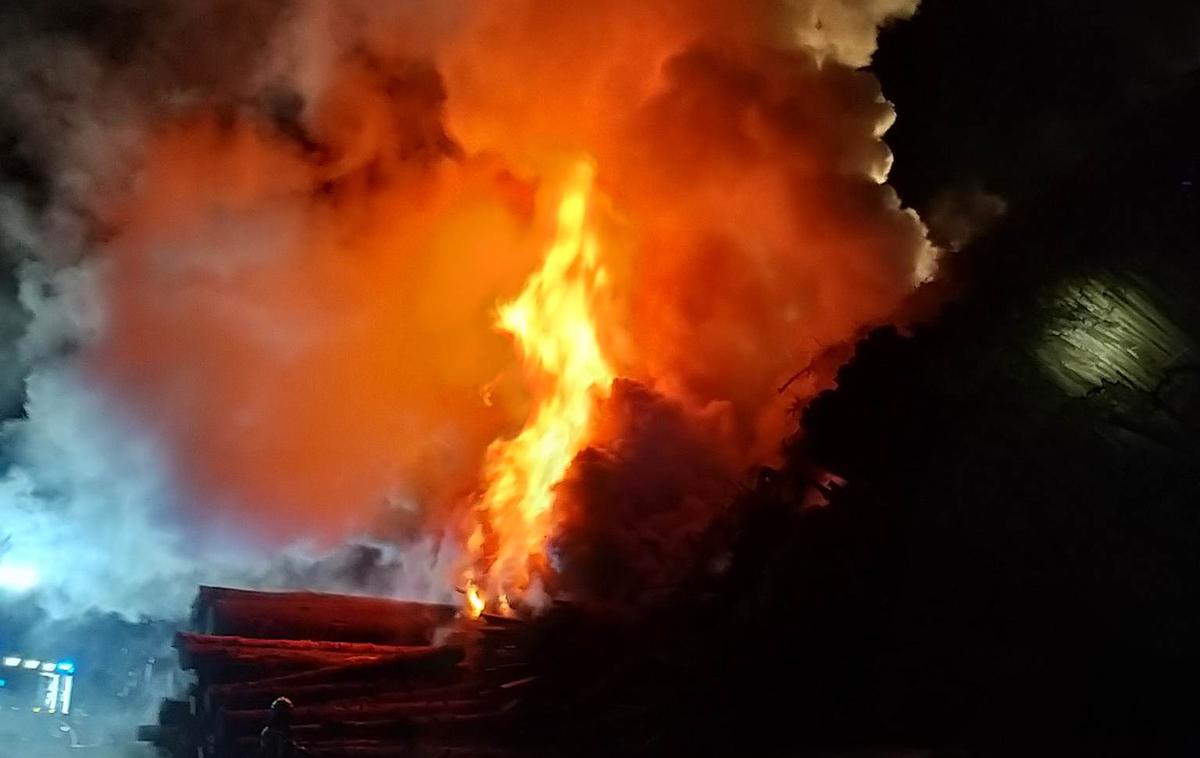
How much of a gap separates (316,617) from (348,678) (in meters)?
0.86

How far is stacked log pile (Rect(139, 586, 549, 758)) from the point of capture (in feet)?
19.4

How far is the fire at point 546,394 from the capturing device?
7.34 metres

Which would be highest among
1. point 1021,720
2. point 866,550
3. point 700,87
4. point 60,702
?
point 700,87

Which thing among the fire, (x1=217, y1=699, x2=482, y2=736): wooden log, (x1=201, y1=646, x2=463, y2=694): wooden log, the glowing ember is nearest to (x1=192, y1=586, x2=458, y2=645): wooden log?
the glowing ember

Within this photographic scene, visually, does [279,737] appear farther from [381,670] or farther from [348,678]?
[381,670]

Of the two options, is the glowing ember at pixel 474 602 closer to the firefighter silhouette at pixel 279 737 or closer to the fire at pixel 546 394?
the fire at pixel 546 394

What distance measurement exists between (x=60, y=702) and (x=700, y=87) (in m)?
8.88

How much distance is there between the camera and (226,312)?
10.3 metres

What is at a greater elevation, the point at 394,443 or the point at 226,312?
the point at 226,312

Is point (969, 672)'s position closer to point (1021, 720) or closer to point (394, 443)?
point (1021, 720)

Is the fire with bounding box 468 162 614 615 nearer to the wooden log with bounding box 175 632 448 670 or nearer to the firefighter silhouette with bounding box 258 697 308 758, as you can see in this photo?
the wooden log with bounding box 175 632 448 670

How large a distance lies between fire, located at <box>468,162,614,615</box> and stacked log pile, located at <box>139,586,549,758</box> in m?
0.62

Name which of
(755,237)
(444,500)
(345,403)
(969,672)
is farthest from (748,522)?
(345,403)

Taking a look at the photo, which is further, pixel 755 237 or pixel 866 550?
pixel 755 237
